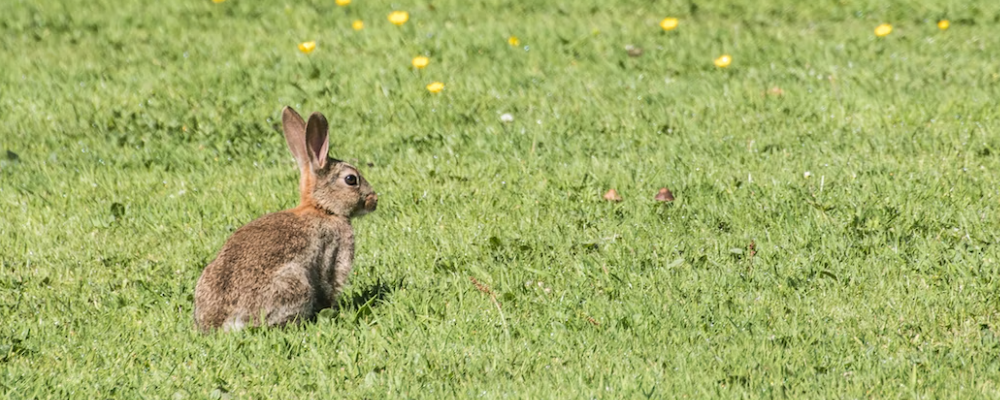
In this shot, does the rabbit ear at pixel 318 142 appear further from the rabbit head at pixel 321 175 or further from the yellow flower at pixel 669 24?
the yellow flower at pixel 669 24

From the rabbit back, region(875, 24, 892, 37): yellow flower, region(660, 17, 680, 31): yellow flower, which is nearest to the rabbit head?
the rabbit back

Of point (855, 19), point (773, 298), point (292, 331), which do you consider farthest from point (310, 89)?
point (855, 19)

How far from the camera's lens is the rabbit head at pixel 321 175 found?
571cm

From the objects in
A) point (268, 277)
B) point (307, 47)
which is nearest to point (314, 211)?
point (268, 277)

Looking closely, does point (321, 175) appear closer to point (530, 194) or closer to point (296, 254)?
point (296, 254)

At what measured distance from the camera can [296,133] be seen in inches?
229

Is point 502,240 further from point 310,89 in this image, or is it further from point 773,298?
point 310,89

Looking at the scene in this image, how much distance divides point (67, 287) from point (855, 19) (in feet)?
26.3

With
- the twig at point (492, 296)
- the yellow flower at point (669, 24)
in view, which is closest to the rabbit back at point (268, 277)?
the twig at point (492, 296)

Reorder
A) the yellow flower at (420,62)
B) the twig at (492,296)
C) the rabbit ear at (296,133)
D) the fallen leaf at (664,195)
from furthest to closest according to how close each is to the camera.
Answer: the yellow flower at (420,62) → the fallen leaf at (664,195) → the rabbit ear at (296,133) → the twig at (492,296)

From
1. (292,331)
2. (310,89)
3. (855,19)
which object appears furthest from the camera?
(855,19)

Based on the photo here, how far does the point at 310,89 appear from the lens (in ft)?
29.5

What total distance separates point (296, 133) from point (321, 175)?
0.26 m

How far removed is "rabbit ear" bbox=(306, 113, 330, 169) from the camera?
5.62 meters
